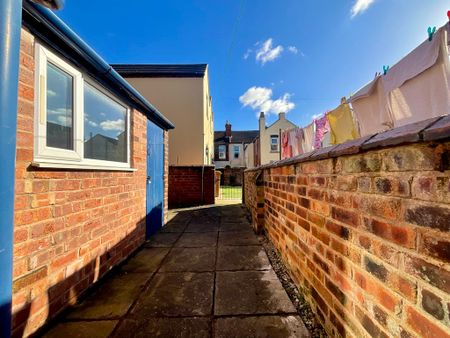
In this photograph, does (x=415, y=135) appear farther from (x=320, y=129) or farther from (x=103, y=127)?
(x=103, y=127)

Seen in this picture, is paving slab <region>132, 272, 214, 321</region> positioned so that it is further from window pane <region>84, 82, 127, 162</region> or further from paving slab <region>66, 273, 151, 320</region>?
window pane <region>84, 82, 127, 162</region>

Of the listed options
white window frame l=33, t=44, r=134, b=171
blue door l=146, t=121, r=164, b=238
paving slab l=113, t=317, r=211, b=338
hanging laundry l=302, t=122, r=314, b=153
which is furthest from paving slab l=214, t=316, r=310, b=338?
hanging laundry l=302, t=122, r=314, b=153

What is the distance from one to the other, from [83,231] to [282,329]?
7.32 ft

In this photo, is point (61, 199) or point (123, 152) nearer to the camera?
point (61, 199)

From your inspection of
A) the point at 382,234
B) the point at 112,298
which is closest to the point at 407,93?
the point at 382,234

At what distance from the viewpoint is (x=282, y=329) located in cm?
169

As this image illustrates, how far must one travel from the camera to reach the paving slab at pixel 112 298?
6.33 ft

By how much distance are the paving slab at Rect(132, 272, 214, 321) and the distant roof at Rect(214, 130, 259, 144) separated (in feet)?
82.9

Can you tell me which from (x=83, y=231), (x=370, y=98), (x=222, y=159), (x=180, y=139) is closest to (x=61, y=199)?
(x=83, y=231)

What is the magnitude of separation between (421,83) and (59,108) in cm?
319

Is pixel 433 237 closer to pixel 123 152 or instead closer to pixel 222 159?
pixel 123 152

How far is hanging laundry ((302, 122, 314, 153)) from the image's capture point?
12.7ft

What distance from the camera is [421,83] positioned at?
5.23 feet

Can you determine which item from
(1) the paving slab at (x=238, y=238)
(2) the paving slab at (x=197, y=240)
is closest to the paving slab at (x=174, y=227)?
(2) the paving slab at (x=197, y=240)
